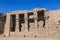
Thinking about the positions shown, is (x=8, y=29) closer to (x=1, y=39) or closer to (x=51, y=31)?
(x=1, y=39)

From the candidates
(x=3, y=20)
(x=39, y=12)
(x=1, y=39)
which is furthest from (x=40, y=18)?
(x=3, y=20)

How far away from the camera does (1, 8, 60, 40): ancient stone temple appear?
1822 cm

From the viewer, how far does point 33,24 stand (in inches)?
825

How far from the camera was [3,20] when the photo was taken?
86.2 ft

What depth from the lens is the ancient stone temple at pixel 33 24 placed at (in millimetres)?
18220

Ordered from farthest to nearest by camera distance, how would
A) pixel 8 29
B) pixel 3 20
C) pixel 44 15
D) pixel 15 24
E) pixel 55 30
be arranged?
pixel 3 20 < pixel 15 24 < pixel 8 29 < pixel 44 15 < pixel 55 30

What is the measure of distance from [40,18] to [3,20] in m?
8.51

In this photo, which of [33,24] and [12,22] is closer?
[33,24]

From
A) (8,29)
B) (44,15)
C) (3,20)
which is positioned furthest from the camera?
(3,20)

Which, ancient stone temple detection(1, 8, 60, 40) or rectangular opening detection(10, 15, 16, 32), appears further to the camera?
rectangular opening detection(10, 15, 16, 32)

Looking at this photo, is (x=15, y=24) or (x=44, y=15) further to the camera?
(x=15, y=24)

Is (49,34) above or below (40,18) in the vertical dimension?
below

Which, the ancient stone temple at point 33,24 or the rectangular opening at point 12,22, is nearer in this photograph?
the ancient stone temple at point 33,24

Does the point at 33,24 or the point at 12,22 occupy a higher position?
the point at 12,22
